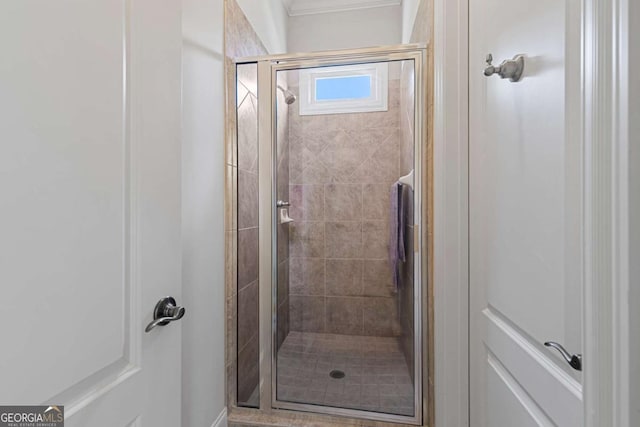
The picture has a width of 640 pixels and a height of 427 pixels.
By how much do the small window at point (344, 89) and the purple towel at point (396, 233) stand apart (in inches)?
24.3

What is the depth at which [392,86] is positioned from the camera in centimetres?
167

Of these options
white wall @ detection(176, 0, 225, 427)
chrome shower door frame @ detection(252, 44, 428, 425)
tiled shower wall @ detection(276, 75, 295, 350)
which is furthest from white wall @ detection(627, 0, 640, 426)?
tiled shower wall @ detection(276, 75, 295, 350)

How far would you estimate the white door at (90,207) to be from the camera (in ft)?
1.38

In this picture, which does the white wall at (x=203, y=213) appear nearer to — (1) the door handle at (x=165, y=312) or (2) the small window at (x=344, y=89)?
(1) the door handle at (x=165, y=312)

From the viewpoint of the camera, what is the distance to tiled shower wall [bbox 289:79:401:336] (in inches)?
73.1

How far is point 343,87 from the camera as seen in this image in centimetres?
176

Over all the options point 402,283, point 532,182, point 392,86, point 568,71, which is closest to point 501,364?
point 532,182

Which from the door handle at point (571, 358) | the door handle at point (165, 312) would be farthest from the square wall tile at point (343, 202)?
the door handle at point (571, 358)

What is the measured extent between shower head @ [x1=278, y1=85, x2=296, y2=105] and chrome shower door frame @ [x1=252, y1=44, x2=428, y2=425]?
81 mm

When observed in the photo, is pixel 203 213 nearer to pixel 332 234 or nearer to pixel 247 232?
pixel 247 232

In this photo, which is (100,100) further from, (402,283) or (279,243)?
(402,283)

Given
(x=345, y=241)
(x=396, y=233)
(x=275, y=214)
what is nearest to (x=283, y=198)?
(x=275, y=214)

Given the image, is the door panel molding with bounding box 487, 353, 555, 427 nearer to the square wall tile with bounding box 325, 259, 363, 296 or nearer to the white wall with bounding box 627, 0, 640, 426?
the white wall with bounding box 627, 0, 640, 426

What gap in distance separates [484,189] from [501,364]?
52cm
